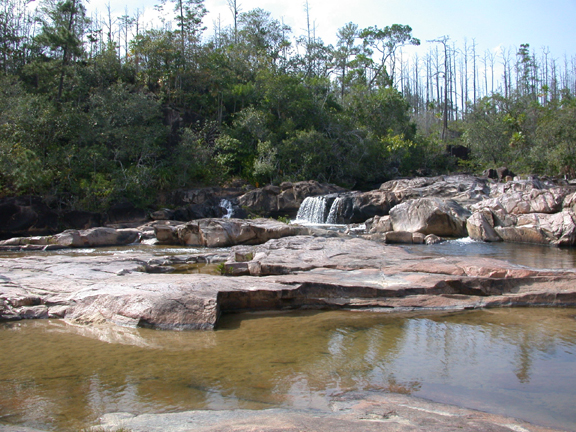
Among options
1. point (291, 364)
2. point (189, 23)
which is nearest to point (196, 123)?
point (189, 23)

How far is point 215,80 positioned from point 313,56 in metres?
13.1

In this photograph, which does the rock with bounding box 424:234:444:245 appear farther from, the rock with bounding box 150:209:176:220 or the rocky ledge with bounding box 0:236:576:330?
the rock with bounding box 150:209:176:220

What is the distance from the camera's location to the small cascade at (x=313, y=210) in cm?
2016

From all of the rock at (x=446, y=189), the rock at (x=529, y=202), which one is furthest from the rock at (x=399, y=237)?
the rock at (x=446, y=189)

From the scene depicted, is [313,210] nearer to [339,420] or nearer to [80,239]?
[80,239]

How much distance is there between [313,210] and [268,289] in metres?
14.3

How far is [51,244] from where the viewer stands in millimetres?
14016

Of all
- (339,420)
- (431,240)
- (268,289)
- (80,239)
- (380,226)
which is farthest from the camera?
(380,226)

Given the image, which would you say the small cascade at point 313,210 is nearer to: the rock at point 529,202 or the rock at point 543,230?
the rock at point 529,202

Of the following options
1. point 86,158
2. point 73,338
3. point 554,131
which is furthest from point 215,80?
point 73,338

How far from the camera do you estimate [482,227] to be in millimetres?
14945

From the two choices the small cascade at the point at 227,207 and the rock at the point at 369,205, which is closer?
the rock at the point at 369,205

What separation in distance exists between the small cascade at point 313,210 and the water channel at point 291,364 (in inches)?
554

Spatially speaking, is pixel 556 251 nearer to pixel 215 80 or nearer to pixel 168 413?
pixel 168 413
